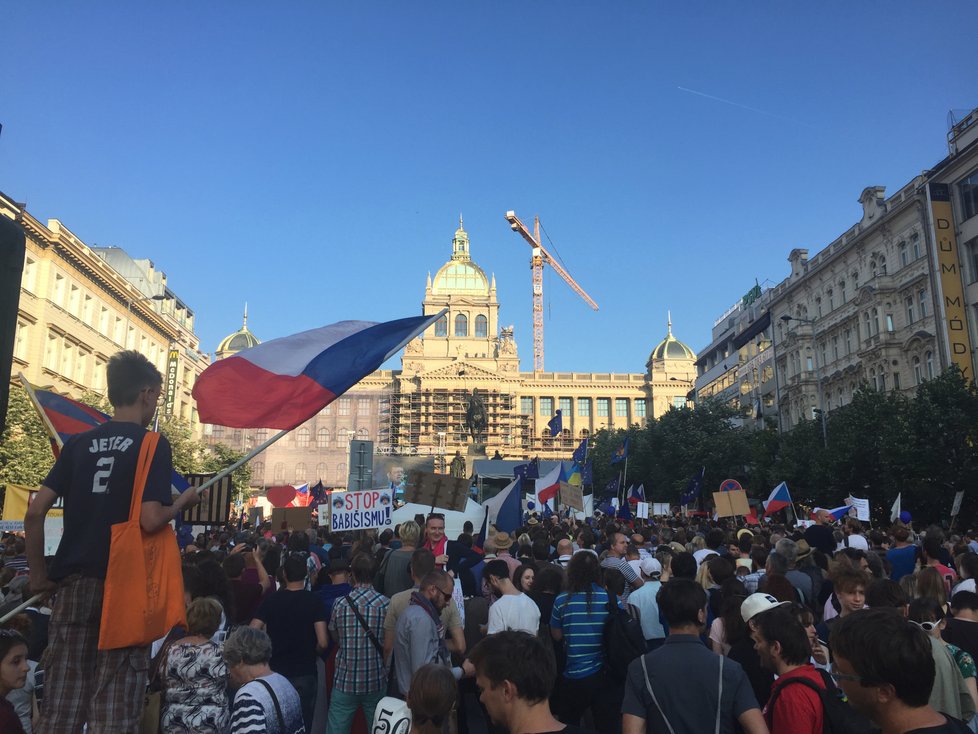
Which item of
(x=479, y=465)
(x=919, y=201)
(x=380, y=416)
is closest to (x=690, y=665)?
(x=919, y=201)

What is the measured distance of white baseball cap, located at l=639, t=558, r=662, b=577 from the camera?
26.4 ft

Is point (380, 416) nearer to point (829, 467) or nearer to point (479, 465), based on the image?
point (479, 465)

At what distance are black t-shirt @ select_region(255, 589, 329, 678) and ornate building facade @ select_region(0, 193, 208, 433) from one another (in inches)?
1116

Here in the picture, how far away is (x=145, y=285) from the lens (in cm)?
6088

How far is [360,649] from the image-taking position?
6.06m

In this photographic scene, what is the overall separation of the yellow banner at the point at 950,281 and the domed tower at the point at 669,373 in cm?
6778

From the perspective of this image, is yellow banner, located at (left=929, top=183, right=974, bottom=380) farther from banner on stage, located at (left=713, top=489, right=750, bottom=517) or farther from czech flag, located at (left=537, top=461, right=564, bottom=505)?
czech flag, located at (left=537, top=461, right=564, bottom=505)

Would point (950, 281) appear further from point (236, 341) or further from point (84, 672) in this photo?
point (236, 341)

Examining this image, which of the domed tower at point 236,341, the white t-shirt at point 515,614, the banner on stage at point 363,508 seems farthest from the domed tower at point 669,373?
the white t-shirt at point 515,614

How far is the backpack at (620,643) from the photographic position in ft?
19.7

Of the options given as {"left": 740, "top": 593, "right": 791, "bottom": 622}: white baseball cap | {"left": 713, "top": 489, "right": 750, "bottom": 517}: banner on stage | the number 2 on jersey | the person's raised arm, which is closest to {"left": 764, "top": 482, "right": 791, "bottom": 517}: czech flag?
{"left": 713, "top": 489, "right": 750, "bottom": 517}: banner on stage

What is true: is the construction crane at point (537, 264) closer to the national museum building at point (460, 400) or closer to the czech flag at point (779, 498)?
the national museum building at point (460, 400)

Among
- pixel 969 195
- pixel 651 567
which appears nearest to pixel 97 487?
pixel 651 567

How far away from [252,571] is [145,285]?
58124 millimetres
